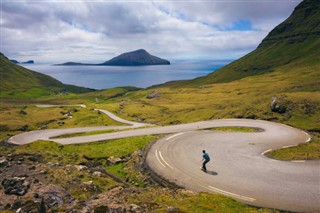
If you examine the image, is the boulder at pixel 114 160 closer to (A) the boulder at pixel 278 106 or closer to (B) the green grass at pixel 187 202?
(B) the green grass at pixel 187 202

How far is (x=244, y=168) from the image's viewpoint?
91.1 ft

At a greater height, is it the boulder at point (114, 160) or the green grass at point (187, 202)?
the green grass at point (187, 202)

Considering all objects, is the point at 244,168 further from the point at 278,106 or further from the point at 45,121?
the point at 45,121

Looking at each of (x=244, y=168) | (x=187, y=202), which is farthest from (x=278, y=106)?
(x=187, y=202)

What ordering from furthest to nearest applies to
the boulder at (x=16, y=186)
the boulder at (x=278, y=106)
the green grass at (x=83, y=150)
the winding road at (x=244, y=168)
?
the boulder at (x=278, y=106) → the green grass at (x=83, y=150) → the winding road at (x=244, y=168) → the boulder at (x=16, y=186)

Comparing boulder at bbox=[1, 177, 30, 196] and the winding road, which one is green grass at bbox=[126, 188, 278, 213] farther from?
boulder at bbox=[1, 177, 30, 196]

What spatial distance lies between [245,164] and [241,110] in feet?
117

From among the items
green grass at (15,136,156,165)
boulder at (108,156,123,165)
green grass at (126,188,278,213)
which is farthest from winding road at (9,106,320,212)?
green grass at (15,136,156,165)

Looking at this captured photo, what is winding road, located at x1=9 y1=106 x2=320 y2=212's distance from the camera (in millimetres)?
21594

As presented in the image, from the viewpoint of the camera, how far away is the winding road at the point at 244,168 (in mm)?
21594

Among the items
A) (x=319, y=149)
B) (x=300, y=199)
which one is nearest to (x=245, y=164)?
(x=300, y=199)

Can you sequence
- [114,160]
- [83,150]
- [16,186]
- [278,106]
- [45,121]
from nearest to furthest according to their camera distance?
[16,186] < [114,160] < [83,150] < [278,106] < [45,121]

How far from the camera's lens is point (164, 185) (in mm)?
25312

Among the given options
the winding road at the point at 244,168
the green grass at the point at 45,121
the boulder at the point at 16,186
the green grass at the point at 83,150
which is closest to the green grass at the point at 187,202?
the winding road at the point at 244,168
